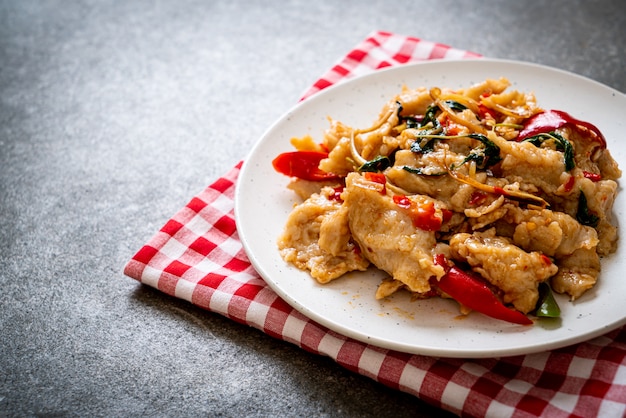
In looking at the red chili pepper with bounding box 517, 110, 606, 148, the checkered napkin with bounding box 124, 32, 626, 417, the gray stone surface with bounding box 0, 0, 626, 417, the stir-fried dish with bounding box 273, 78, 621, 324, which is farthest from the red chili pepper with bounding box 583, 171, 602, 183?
the gray stone surface with bounding box 0, 0, 626, 417

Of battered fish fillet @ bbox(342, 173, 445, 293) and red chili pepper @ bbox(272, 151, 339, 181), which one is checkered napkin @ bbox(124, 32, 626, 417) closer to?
battered fish fillet @ bbox(342, 173, 445, 293)

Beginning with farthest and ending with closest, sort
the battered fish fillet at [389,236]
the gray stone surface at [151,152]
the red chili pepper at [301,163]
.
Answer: the red chili pepper at [301,163] → the gray stone surface at [151,152] → the battered fish fillet at [389,236]

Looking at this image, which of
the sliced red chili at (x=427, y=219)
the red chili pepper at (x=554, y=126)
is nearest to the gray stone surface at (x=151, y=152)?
the sliced red chili at (x=427, y=219)

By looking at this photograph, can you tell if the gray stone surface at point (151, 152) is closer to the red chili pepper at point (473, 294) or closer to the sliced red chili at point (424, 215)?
the red chili pepper at point (473, 294)

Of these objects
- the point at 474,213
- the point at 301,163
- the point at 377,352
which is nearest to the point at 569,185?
the point at 474,213

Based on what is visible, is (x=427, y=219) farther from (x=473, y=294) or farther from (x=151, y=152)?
(x=151, y=152)
